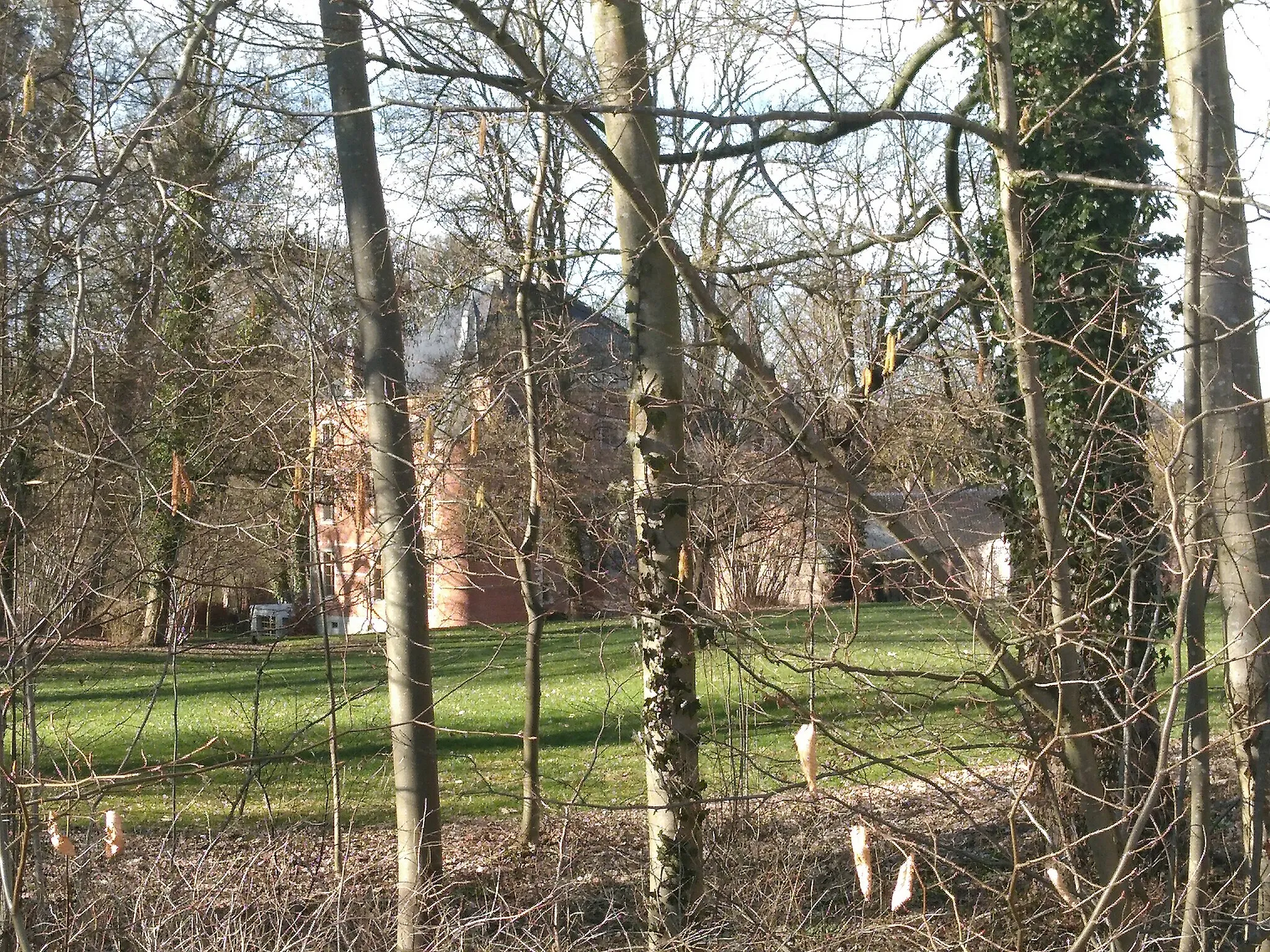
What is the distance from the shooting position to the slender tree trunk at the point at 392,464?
6531 mm

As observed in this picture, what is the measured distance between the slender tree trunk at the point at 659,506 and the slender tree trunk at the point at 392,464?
1473mm

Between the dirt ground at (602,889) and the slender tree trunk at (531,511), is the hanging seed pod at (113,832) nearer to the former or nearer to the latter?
the dirt ground at (602,889)

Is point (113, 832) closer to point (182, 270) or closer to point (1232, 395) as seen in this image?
point (1232, 395)

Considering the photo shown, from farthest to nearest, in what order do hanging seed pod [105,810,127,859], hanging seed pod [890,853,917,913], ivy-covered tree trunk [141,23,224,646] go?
ivy-covered tree trunk [141,23,224,646] → hanging seed pod [105,810,127,859] → hanging seed pod [890,853,917,913]

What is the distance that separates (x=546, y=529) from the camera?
12.9 m

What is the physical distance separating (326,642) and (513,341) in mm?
11152

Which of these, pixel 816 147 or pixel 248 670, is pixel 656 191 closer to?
pixel 816 147

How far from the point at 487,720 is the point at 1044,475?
1096cm

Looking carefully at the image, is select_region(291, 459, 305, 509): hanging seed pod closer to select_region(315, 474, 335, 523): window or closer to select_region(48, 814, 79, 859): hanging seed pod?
select_region(315, 474, 335, 523): window

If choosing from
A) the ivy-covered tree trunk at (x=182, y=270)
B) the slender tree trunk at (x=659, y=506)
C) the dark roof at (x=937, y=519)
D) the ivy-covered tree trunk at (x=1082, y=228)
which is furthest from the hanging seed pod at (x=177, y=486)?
the ivy-covered tree trunk at (x=1082, y=228)

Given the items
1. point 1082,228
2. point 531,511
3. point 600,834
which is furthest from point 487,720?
point 1082,228

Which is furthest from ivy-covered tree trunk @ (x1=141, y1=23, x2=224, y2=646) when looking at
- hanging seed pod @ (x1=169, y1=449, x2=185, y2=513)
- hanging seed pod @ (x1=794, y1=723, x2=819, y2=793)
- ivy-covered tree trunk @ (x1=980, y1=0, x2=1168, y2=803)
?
ivy-covered tree trunk @ (x1=980, y1=0, x2=1168, y2=803)

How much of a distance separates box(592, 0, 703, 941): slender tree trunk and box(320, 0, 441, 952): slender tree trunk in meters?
1.47

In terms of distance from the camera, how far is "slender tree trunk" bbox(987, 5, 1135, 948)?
3.69m
